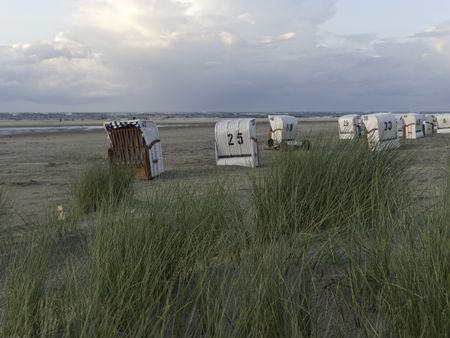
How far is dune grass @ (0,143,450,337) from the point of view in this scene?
2430mm

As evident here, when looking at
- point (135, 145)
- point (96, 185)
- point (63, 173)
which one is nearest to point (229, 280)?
point (96, 185)

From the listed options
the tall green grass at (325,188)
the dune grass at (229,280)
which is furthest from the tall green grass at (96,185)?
the dune grass at (229,280)

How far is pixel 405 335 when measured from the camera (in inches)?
92.3

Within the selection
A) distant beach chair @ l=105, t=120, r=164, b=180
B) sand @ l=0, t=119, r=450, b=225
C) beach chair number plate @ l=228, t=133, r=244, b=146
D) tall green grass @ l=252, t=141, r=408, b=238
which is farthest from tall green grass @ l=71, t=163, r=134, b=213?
beach chair number plate @ l=228, t=133, r=244, b=146

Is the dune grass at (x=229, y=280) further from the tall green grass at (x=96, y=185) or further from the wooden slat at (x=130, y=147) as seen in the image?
the wooden slat at (x=130, y=147)

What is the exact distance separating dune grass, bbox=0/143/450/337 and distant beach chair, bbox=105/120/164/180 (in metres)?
8.85

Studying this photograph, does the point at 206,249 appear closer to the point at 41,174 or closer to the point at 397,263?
the point at 397,263

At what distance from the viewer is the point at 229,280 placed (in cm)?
297

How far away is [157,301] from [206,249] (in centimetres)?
80

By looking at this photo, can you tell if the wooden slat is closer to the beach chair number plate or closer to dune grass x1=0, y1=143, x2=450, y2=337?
the beach chair number plate

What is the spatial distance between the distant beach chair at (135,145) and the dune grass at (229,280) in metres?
8.85

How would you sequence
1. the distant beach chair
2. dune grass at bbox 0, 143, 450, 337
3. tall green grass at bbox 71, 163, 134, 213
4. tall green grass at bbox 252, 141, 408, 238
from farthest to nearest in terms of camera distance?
the distant beach chair → tall green grass at bbox 71, 163, 134, 213 → tall green grass at bbox 252, 141, 408, 238 → dune grass at bbox 0, 143, 450, 337

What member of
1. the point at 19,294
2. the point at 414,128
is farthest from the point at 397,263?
the point at 414,128

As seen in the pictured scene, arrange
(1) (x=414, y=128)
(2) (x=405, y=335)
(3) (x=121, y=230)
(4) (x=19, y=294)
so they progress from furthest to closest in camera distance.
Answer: (1) (x=414, y=128), (3) (x=121, y=230), (4) (x=19, y=294), (2) (x=405, y=335)
